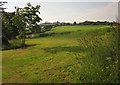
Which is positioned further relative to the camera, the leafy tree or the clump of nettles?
the leafy tree

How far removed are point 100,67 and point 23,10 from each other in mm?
22692

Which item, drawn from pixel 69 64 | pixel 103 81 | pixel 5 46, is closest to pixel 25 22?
pixel 5 46

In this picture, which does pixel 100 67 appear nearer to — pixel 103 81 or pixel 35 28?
pixel 103 81

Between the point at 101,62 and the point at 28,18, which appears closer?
the point at 101,62

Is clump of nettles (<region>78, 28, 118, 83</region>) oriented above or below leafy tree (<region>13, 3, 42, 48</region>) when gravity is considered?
below

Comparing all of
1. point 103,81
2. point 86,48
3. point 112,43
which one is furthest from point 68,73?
point 103,81

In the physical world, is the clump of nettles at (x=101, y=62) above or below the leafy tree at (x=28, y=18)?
below

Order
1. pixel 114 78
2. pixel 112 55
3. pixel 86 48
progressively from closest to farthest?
pixel 114 78 < pixel 112 55 < pixel 86 48

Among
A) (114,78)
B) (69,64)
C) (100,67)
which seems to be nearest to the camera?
(114,78)

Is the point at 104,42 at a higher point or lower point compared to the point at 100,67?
higher

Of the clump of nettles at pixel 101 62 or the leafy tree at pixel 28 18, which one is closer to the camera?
the clump of nettles at pixel 101 62

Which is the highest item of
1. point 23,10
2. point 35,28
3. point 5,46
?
point 23,10

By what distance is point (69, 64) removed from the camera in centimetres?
1262

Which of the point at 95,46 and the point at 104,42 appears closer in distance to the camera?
the point at 95,46
